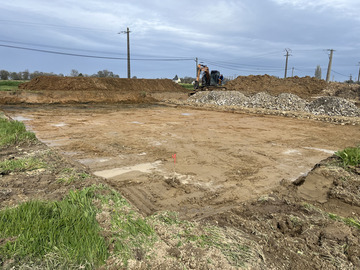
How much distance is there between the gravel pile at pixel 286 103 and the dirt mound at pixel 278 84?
24.8ft

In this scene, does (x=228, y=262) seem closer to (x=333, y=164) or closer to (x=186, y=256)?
(x=186, y=256)

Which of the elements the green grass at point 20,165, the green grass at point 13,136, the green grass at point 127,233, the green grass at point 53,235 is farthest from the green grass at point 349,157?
the green grass at point 13,136

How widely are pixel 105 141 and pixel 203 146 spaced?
10.2 ft

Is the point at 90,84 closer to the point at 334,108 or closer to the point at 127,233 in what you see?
the point at 334,108

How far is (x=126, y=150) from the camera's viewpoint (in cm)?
701

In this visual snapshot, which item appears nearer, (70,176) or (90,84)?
(70,176)

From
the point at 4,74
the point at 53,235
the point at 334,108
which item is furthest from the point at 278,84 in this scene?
the point at 4,74

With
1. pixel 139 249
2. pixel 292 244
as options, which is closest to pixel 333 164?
pixel 292 244

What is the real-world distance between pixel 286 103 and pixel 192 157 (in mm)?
15576

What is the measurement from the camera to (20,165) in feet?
15.1

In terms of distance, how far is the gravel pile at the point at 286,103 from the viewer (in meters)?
16.7

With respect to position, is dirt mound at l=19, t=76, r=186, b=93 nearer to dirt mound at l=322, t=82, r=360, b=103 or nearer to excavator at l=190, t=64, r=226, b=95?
excavator at l=190, t=64, r=226, b=95

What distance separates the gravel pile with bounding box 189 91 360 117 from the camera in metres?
16.7

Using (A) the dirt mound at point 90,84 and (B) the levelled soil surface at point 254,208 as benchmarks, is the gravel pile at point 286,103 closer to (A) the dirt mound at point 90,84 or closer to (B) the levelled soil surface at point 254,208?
(A) the dirt mound at point 90,84
